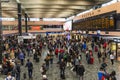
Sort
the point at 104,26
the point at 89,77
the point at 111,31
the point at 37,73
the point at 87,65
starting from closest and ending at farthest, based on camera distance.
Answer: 1. the point at 89,77
2. the point at 37,73
3. the point at 87,65
4. the point at 111,31
5. the point at 104,26

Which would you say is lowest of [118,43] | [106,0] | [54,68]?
[54,68]

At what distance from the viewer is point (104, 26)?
27.4m

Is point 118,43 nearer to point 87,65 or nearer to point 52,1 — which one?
point 87,65

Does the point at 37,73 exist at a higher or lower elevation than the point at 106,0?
lower

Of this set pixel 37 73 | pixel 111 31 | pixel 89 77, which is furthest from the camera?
pixel 111 31

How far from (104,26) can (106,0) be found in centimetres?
1097

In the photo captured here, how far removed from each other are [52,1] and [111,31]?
51.3ft

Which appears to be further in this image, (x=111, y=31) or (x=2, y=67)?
(x=111, y=31)

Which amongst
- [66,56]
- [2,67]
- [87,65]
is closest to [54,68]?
[66,56]

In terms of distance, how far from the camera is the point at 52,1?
38.7 m

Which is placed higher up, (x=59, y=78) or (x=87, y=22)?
(x=87, y=22)

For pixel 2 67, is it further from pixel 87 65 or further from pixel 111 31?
pixel 111 31

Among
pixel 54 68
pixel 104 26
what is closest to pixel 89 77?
pixel 54 68

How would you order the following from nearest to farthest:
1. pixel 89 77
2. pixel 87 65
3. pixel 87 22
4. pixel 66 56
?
pixel 89 77 < pixel 66 56 < pixel 87 65 < pixel 87 22
